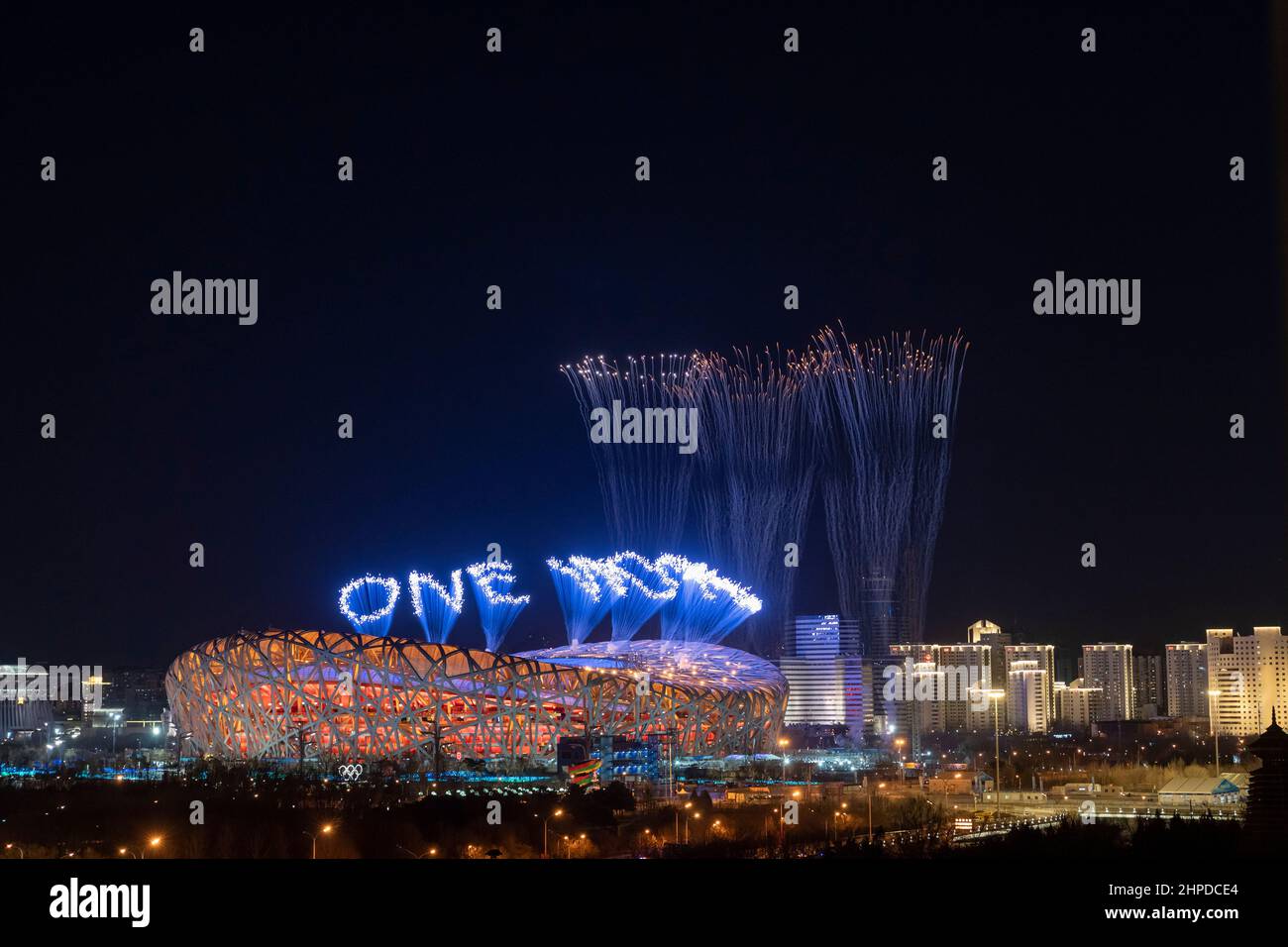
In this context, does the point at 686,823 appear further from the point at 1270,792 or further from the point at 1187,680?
the point at 1187,680

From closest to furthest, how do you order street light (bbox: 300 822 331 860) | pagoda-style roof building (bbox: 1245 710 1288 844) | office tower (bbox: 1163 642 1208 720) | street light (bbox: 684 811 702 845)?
pagoda-style roof building (bbox: 1245 710 1288 844) → street light (bbox: 300 822 331 860) → street light (bbox: 684 811 702 845) → office tower (bbox: 1163 642 1208 720)

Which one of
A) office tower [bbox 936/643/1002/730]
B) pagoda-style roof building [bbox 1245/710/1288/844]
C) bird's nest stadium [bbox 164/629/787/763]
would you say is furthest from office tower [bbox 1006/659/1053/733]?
pagoda-style roof building [bbox 1245/710/1288/844]

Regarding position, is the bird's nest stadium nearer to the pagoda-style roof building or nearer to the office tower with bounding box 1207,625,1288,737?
the pagoda-style roof building

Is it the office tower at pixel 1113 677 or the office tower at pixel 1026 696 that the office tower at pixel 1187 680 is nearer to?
the office tower at pixel 1113 677

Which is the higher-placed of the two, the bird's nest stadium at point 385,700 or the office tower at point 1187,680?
the bird's nest stadium at point 385,700

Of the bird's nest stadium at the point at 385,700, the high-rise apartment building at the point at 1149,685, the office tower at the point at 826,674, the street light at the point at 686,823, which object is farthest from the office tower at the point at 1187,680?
the street light at the point at 686,823
